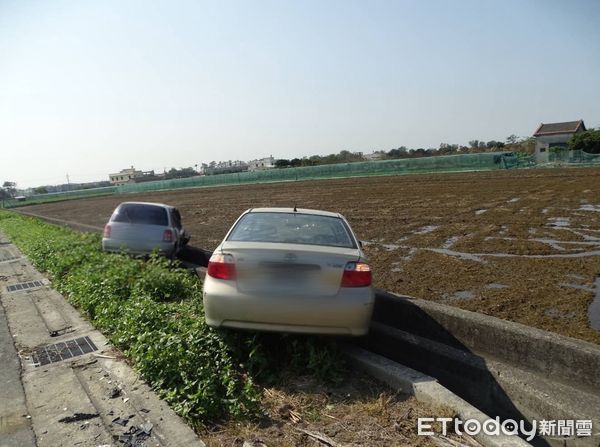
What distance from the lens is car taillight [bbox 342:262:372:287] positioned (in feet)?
12.9

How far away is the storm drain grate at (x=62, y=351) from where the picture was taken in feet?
15.2

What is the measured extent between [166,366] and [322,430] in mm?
1570

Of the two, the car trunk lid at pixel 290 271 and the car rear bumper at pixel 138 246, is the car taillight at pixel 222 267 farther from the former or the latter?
the car rear bumper at pixel 138 246

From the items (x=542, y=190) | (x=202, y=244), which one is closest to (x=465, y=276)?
(x=202, y=244)

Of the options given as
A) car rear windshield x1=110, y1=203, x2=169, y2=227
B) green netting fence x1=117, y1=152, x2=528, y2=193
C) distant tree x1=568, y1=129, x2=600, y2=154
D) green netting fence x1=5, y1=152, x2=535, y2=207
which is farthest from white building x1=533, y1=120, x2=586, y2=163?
car rear windshield x1=110, y1=203, x2=169, y2=227

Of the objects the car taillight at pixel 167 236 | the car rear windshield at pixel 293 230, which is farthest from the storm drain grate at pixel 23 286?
the car rear windshield at pixel 293 230

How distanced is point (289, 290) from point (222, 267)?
2.27 feet

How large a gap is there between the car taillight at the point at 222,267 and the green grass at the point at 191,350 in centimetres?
65

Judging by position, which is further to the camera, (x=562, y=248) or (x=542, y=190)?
(x=542, y=190)

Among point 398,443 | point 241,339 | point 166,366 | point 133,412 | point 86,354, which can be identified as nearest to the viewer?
point 398,443

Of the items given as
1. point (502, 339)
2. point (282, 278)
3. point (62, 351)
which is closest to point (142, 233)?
point (62, 351)

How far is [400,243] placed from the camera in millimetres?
11031

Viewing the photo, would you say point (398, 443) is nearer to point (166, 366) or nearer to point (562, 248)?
point (166, 366)

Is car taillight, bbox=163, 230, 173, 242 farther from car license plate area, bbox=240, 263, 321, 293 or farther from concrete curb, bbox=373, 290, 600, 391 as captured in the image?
car license plate area, bbox=240, 263, 321, 293
